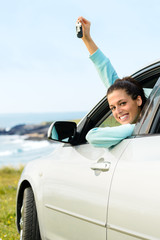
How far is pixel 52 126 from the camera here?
3463 mm

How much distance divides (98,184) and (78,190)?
28cm

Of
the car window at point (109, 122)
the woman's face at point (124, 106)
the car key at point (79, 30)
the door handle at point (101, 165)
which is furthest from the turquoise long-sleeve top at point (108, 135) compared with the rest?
the car key at point (79, 30)

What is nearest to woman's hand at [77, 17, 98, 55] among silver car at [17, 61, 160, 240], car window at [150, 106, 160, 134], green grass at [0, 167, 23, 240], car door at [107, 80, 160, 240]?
silver car at [17, 61, 160, 240]

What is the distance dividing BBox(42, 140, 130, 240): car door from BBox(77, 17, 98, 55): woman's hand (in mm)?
926

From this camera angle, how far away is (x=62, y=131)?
3.54 m

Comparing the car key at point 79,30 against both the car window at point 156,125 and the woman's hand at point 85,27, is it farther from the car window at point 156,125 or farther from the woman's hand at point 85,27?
the car window at point 156,125

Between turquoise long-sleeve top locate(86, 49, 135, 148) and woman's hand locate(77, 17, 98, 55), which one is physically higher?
woman's hand locate(77, 17, 98, 55)

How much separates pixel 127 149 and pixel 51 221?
1.18m

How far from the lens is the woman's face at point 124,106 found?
126 inches

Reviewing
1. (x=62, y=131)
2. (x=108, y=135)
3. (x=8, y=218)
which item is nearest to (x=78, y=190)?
(x=108, y=135)

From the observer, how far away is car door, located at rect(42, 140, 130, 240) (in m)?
2.74

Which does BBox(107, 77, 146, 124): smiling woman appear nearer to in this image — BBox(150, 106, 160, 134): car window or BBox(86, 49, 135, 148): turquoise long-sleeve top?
BBox(86, 49, 135, 148): turquoise long-sleeve top

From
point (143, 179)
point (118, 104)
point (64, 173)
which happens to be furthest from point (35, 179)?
point (143, 179)

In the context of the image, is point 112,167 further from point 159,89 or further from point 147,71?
point 147,71
